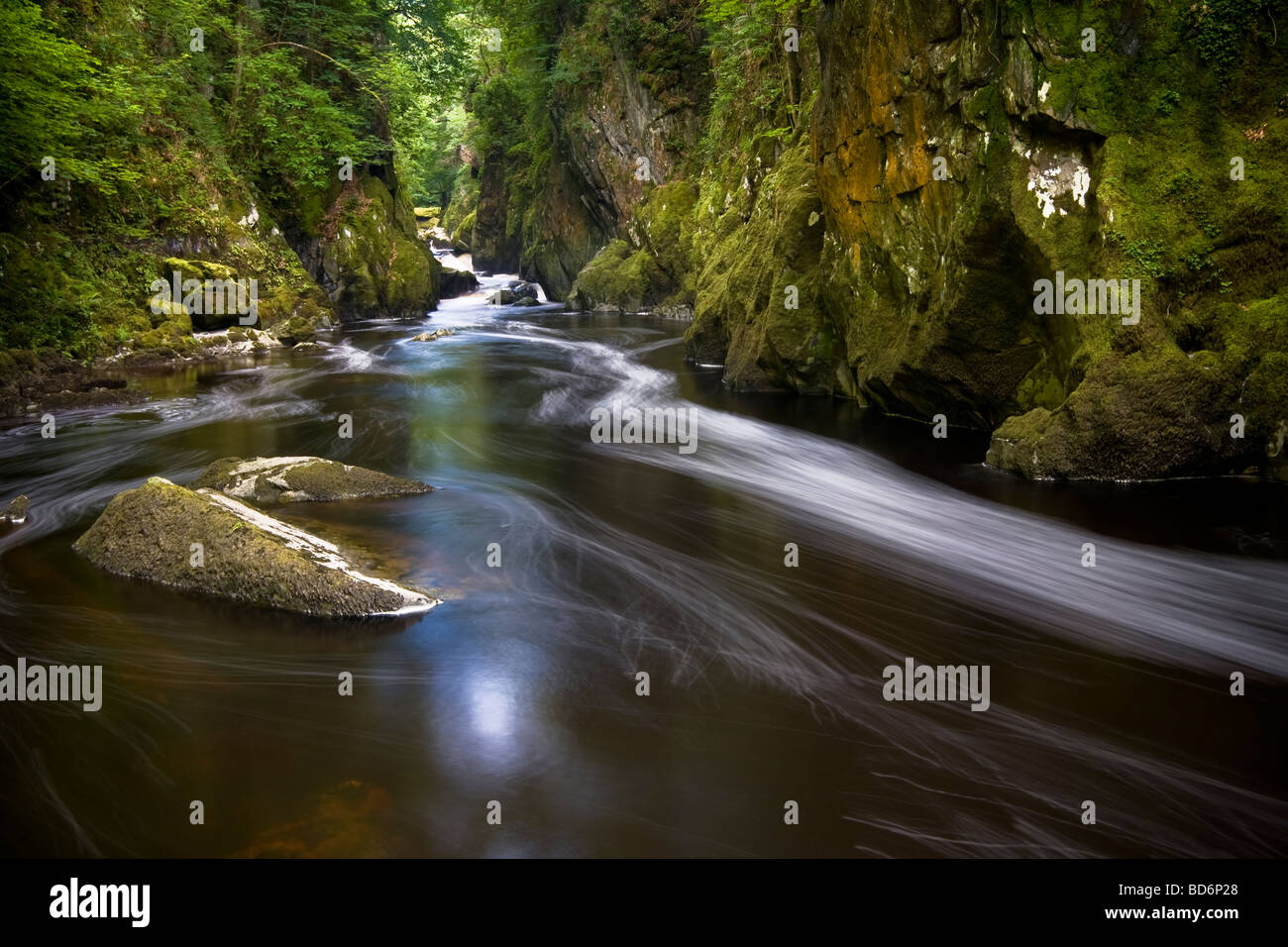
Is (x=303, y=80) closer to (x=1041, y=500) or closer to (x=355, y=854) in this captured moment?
(x=1041, y=500)

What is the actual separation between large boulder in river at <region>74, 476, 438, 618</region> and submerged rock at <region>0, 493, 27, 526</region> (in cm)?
179

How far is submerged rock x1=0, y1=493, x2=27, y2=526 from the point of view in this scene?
7486 millimetres

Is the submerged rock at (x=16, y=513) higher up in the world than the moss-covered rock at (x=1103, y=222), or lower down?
lower down

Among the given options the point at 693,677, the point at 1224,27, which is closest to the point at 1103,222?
the point at 1224,27

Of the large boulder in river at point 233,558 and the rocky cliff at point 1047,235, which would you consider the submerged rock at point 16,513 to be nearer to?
the large boulder in river at point 233,558

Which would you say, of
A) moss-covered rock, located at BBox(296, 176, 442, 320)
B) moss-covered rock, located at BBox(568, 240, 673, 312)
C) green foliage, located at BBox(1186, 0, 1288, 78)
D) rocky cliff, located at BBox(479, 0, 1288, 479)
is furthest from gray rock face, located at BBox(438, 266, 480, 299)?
green foliage, located at BBox(1186, 0, 1288, 78)

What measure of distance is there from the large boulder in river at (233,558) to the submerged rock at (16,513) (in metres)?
1.79

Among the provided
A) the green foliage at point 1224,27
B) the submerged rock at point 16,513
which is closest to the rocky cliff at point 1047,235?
the green foliage at point 1224,27

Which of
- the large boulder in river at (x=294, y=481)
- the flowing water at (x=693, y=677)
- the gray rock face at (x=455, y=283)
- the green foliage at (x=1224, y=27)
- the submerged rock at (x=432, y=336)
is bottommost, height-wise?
the flowing water at (x=693, y=677)

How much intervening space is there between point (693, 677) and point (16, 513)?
6.71m

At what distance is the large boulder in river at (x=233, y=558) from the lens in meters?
5.38

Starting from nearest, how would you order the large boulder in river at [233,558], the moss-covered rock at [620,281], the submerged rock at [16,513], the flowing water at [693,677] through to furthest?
the flowing water at [693,677] → the large boulder in river at [233,558] → the submerged rock at [16,513] → the moss-covered rock at [620,281]

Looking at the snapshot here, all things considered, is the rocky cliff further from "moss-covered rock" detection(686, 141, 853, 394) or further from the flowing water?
the flowing water
